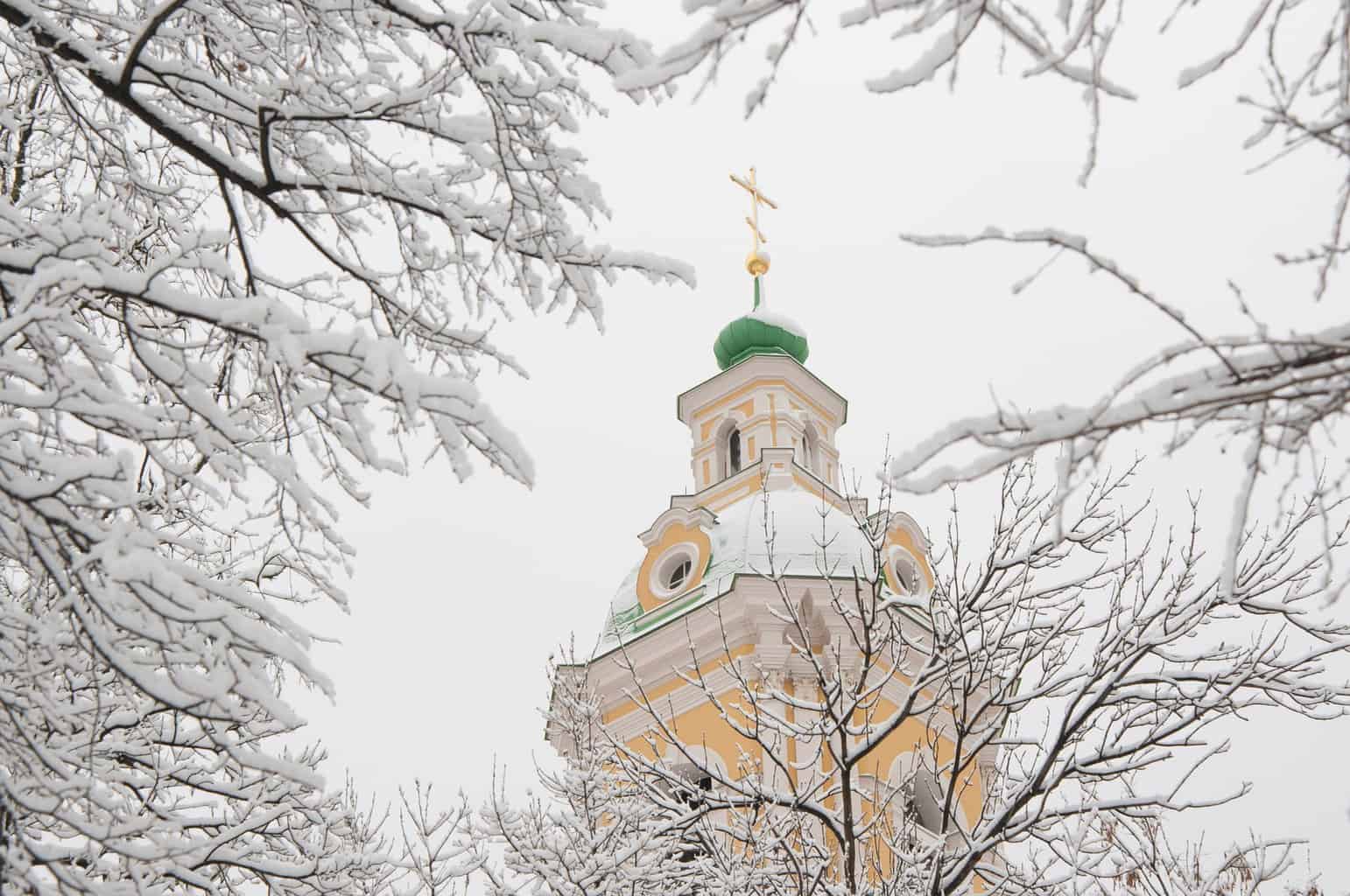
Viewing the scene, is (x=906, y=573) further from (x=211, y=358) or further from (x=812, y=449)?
(x=211, y=358)

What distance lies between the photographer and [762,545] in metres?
18.8

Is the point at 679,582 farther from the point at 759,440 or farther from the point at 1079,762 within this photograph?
the point at 1079,762

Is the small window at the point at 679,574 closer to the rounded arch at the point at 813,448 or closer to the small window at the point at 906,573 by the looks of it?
the small window at the point at 906,573

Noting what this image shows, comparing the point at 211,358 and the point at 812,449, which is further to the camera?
the point at 812,449

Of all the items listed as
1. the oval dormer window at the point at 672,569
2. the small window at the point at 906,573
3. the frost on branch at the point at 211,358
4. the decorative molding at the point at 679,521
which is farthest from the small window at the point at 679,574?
the frost on branch at the point at 211,358

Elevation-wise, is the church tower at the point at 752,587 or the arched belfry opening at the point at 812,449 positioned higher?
the arched belfry opening at the point at 812,449

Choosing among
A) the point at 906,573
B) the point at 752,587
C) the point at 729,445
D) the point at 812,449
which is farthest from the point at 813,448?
the point at 752,587

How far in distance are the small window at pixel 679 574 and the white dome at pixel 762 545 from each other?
1.44 feet

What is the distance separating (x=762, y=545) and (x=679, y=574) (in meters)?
1.41

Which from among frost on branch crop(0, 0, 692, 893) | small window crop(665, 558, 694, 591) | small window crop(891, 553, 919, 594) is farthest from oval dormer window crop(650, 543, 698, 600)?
frost on branch crop(0, 0, 692, 893)

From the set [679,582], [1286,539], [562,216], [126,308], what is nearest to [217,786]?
[126,308]

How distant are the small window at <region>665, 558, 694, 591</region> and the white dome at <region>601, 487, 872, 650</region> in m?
0.44

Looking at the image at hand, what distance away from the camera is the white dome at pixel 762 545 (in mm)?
17656

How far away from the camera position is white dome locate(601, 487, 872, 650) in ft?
57.9
